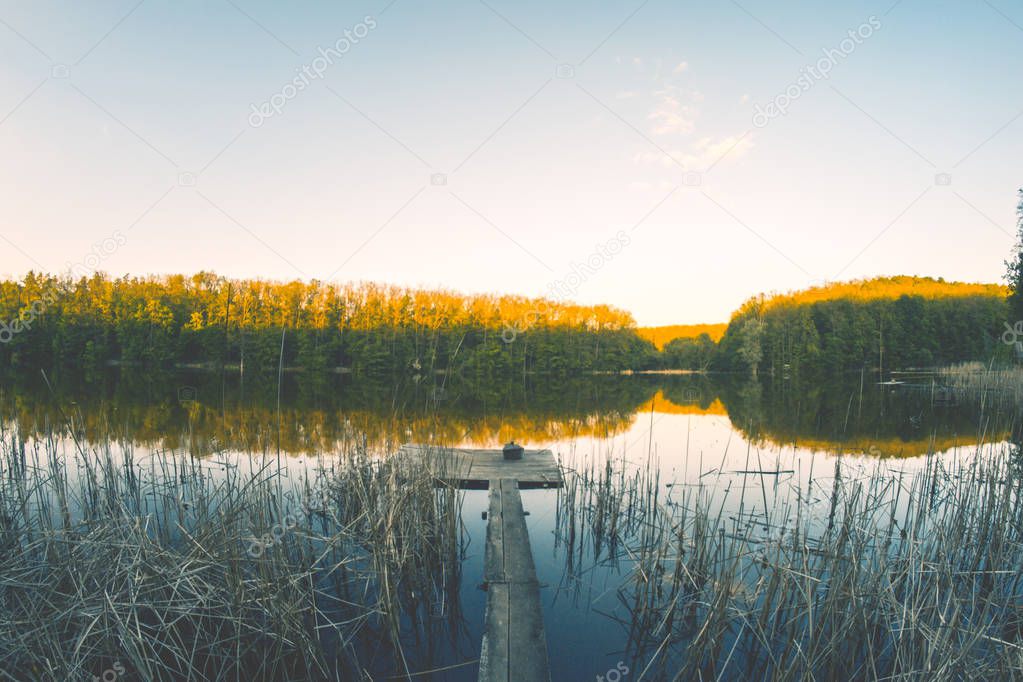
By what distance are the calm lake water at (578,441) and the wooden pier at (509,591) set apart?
363 millimetres

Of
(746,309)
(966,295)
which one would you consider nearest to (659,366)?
(746,309)

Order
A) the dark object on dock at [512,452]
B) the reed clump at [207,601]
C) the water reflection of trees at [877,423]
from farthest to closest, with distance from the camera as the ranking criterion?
the water reflection of trees at [877,423], the dark object on dock at [512,452], the reed clump at [207,601]

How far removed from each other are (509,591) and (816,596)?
2.35 m

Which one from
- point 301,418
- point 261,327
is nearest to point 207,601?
point 301,418

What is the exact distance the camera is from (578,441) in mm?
13141

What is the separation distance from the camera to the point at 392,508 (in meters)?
4.35

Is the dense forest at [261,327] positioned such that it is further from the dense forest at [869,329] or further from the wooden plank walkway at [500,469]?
the wooden plank walkway at [500,469]

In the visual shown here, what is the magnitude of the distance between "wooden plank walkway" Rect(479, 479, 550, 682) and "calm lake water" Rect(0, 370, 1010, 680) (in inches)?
15.6

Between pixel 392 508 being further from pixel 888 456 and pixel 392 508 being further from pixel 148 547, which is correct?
pixel 888 456

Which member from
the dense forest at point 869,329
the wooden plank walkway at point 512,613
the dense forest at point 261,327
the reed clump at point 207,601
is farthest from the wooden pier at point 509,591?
the dense forest at point 869,329

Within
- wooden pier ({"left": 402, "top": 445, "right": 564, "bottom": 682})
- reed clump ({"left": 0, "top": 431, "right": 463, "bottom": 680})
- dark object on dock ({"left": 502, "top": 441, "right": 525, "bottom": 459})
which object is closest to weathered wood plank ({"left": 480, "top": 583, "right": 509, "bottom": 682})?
wooden pier ({"left": 402, "top": 445, "right": 564, "bottom": 682})

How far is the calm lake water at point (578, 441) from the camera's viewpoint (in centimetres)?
438

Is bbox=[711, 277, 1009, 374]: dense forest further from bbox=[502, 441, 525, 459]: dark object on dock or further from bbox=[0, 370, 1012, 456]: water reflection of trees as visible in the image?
bbox=[502, 441, 525, 459]: dark object on dock

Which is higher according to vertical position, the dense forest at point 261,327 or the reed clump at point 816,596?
the dense forest at point 261,327
